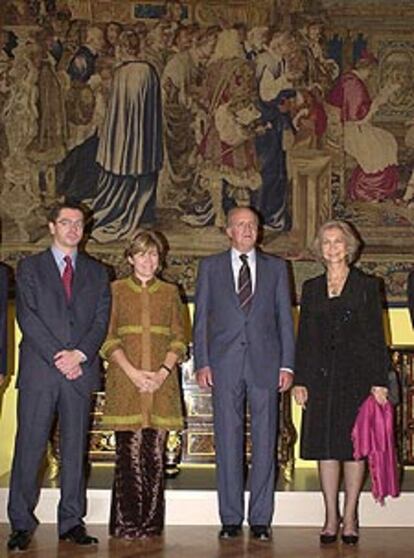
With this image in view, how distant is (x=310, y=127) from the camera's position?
26.3 ft

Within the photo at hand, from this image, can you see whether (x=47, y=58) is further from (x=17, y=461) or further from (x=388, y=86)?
(x=17, y=461)

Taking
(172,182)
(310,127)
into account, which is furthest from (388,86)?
(172,182)

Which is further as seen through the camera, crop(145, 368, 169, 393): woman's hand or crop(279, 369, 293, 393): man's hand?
crop(279, 369, 293, 393): man's hand

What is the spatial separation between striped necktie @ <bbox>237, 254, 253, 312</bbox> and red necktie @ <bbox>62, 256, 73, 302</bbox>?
983mm

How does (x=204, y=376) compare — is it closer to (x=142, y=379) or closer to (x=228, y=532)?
(x=142, y=379)

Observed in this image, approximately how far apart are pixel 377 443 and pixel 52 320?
191cm

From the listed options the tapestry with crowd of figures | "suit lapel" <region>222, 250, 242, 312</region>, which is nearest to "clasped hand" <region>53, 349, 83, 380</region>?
"suit lapel" <region>222, 250, 242, 312</region>

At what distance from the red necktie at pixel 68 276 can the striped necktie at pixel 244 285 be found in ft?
3.22

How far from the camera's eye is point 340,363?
551 cm

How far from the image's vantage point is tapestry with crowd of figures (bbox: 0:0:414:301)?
8000mm

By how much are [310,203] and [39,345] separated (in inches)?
128

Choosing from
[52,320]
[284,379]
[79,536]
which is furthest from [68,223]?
[79,536]

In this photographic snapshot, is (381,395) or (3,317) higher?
(3,317)

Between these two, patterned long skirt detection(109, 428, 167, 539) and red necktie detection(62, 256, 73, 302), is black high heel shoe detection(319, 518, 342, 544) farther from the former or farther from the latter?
red necktie detection(62, 256, 73, 302)
